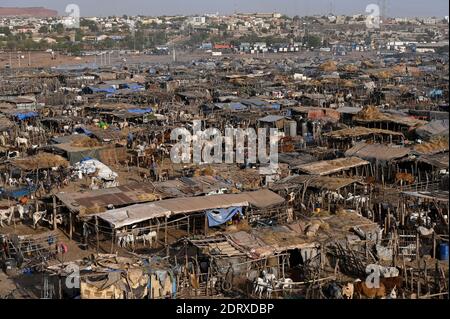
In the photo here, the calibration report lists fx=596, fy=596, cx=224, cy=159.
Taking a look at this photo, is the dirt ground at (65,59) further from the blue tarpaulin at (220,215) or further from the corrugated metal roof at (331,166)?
the blue tarpaulin at (220,215)

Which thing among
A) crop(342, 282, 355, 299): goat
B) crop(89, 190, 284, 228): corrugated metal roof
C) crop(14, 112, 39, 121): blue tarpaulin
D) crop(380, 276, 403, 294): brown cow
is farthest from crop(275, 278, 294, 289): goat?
crop(14, 112, 39, 121): blue tarpaulin

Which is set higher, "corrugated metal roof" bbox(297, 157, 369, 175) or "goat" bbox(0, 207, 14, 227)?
"corrugated metal roof" bbox(297, 157, 369, 175)

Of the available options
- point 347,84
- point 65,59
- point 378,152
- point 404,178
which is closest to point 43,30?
point 65,59

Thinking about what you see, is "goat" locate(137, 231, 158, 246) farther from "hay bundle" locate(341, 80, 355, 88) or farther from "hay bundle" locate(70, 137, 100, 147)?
"hay bundle" locate(341, 80, 355, 88)

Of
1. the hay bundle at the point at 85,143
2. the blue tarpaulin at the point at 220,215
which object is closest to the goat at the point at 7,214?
the blue tarpaulin at the point at 220,215

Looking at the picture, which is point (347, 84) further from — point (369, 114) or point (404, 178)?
point (404, 178)

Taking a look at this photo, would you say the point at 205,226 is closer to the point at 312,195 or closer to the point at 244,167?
the point at 312,195

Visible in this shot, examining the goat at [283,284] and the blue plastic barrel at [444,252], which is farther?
the blue plastic barrel at [444,252]

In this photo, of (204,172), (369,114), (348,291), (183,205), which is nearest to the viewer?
(348,291)
